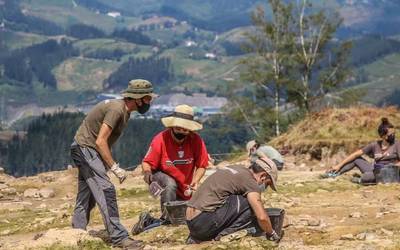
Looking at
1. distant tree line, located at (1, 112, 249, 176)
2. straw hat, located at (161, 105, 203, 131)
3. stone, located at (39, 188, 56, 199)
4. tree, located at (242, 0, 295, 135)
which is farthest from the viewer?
distant tree line, located at (1, 112, 249, 176)

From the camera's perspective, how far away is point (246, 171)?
8664 millimetres

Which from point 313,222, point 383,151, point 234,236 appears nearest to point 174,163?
point 234,236

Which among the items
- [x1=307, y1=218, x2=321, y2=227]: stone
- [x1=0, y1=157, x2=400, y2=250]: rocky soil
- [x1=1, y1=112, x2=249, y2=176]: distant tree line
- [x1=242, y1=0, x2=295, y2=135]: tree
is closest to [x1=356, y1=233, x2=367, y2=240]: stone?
[x1=0, y1=157, x2=400, y2=250]: rocky soil

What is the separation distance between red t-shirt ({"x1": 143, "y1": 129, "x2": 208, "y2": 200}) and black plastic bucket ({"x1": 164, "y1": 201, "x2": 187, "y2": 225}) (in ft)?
1.05

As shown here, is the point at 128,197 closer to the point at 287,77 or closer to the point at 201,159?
the point at 201,159

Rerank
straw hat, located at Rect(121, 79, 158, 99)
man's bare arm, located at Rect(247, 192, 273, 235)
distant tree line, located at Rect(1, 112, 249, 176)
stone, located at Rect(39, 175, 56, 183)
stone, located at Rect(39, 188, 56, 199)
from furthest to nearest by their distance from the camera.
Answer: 1. distant tree line, located at Rect(1, 112, 249, 176)
2. stone, located at Rect(39, 175, 56, 183)
3. stone, located at Rect(39, 188, 56, 199)
4. straw hat, located at Rect(121, 79, 158, 99)
5. man's bare arm, located at Rect(247, 192, 273, 235)

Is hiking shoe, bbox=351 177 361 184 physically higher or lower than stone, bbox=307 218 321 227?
lower

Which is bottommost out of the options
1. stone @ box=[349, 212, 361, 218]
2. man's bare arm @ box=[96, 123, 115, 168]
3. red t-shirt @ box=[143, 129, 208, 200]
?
stone @ box=[349, 212, 361, 218]

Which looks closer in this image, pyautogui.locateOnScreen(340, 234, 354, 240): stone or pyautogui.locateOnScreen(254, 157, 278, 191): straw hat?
pyautogui.locateOnScreen(254, 157, 278, 191): straw hat

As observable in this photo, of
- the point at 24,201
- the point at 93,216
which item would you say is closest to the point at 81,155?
the point at 93,216

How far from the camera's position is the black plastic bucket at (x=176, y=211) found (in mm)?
10000

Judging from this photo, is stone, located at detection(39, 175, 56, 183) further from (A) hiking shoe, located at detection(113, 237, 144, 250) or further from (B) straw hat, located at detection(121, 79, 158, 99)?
(B) straw hat, located at detection(121, 79, 158, 99)

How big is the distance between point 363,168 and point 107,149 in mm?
9220

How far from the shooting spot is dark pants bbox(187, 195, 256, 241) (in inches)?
350
